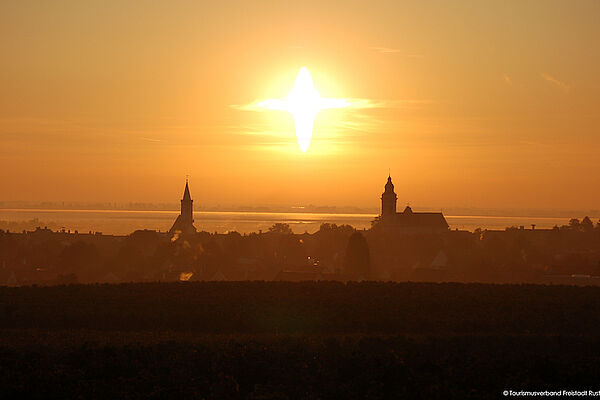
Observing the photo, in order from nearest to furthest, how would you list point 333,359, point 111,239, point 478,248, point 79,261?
point 333,359, point 79,261, point 478,248, point 111,239

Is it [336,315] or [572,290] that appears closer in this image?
[336,315]

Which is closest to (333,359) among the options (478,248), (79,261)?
(79,261)

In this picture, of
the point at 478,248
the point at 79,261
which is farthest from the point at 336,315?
the point at 478,248

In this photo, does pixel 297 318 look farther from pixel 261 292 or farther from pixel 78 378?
pixel 78 378

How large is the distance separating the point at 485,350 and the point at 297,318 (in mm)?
10652

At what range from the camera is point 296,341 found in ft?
89.5

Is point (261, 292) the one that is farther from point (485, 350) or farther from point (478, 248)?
point (478, 248)

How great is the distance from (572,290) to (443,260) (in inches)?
2873

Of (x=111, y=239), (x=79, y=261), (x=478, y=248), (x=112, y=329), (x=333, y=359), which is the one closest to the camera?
(x=333, y=359)

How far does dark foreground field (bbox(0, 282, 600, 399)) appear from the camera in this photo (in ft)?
72.9

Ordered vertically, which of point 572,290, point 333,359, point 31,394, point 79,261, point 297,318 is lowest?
point 31,394

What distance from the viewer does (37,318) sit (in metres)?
34.8

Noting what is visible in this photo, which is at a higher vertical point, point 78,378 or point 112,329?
point 112,329

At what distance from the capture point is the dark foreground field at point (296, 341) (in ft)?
72.9
